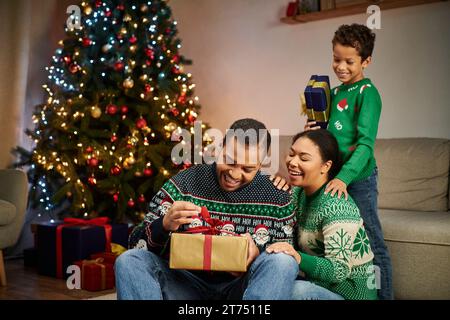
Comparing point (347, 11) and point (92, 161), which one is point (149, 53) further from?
point (347, 11)

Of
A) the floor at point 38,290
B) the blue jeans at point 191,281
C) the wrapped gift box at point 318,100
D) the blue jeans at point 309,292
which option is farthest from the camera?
the floor at point 38,290

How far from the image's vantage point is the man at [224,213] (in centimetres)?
154

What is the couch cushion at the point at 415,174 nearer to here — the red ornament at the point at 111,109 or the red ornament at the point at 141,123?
the red ornament at the point at 141,123

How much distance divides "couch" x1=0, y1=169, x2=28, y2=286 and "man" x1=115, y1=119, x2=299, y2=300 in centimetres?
165

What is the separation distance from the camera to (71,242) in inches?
123

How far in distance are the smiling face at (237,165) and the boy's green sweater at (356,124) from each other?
14.2 inches

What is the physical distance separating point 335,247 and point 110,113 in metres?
2.22

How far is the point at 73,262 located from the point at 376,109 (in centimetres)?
200

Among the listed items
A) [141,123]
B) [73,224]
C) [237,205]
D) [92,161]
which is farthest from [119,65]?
[237,205]

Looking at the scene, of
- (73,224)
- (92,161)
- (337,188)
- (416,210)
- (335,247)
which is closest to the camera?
(335,247)

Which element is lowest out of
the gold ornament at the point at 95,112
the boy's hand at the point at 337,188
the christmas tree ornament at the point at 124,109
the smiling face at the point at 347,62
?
the boy's hand at the point at 337,188

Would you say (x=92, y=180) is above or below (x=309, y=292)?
above

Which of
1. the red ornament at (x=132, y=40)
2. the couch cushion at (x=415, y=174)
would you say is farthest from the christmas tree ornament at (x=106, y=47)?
the couch cushion at (x=415, y=174)

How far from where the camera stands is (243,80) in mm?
4172
